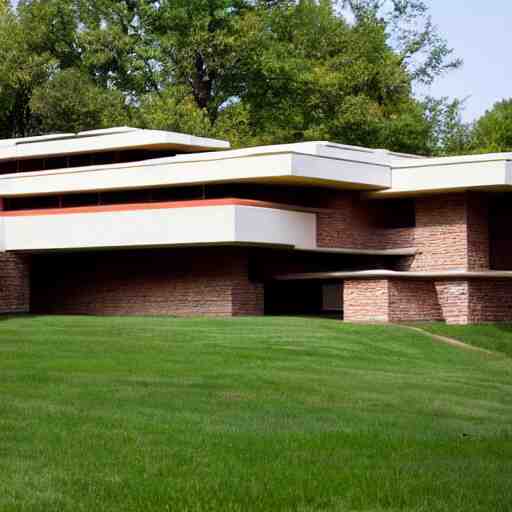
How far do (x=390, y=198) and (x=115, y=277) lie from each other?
33.2ft

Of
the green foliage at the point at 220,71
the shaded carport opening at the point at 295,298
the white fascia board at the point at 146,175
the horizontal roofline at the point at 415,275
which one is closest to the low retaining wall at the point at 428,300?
the horizontal roofline at the point at 415,275

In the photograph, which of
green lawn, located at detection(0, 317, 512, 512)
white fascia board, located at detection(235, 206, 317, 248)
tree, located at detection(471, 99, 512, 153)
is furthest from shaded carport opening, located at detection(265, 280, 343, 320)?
tree, located at detection(471, 99, 512, 153)

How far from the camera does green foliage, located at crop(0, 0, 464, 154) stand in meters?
57.8

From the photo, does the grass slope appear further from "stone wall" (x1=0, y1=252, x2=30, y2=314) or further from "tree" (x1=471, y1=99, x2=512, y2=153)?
"tree" (x1=471, y1=99, x2=512, y2=153)

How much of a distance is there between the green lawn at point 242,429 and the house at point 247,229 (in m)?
10.5

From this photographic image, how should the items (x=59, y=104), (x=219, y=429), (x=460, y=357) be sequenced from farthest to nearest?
(x=59, y=104), (x=460, y=357), (x=219, y=429)

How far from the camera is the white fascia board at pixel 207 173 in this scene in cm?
3612

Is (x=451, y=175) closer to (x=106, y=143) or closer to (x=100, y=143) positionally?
(x=106, y=143)

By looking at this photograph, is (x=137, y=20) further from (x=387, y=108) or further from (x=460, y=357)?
(x=460, y=357)

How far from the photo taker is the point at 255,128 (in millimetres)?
62906

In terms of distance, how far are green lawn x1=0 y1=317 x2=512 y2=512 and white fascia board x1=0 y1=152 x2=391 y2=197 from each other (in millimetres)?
10916

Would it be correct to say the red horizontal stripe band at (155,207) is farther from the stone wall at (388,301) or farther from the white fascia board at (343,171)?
the stone wall at (388,301)

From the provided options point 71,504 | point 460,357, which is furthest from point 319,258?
point 71,504

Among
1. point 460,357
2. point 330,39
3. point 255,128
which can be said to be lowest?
point 460,357
